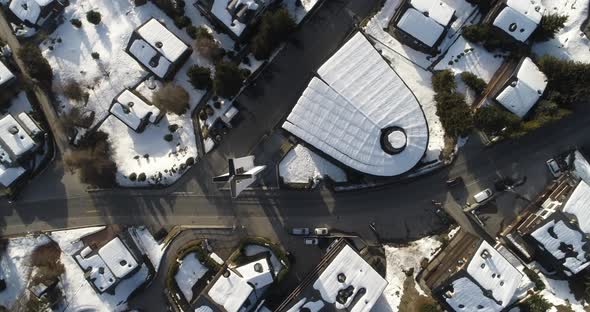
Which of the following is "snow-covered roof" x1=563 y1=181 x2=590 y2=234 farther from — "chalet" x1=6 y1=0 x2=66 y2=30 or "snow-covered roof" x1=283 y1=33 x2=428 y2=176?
"chalet" x1=6 y1=0 x2=66 y2=30

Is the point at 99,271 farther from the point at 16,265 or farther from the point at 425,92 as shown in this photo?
the point at 425,92

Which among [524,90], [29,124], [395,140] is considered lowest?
[29,124]

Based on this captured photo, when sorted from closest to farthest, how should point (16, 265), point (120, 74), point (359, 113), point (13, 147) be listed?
point (359, 113), point (13, 147), point (16, 265), point (120, 74)

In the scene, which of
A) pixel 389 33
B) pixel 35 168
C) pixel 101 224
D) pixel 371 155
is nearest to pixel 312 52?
pixel 389 33

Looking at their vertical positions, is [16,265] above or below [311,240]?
below

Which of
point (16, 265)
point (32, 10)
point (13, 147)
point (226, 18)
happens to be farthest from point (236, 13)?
point (16, 265)

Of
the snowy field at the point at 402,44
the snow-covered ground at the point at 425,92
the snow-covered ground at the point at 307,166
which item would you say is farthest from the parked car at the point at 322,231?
the snowy field at the point at 402,44

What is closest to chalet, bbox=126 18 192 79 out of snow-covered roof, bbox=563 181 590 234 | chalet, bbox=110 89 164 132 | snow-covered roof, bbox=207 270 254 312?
chalet, bbox=110 89 164 132
